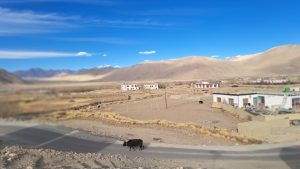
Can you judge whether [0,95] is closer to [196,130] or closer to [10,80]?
[10,80]

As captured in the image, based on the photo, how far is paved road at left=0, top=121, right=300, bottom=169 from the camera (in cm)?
3672

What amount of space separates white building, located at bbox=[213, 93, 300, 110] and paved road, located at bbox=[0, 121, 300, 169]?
2394cm

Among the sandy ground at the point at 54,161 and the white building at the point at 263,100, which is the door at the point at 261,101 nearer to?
the white building at the point at 263,100

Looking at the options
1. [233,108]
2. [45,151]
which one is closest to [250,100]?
[233,108]

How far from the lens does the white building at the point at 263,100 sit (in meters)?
64.7

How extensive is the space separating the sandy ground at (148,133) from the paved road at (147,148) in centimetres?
223

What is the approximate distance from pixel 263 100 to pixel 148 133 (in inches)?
1009

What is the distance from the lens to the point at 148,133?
52.3 meters

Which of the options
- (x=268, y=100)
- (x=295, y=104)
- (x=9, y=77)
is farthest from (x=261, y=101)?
(x=9, y=77)

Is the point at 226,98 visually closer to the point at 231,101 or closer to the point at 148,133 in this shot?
the point at 231,101

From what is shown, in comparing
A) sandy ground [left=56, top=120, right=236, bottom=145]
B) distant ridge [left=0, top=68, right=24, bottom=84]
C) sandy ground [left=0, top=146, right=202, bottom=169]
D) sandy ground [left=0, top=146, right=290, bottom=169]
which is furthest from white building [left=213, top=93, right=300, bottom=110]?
distant ridge [left=0, top=68, right=24, bottom=84]

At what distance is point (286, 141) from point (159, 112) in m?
35.2

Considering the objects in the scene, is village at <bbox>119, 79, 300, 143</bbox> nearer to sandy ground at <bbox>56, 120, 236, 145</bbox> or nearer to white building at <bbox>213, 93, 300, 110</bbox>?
white building at <bbox>213, 93, 300, 110</bbox>

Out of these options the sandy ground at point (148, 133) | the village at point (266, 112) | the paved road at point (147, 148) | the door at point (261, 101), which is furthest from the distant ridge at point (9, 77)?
the door at point (261, 101)
